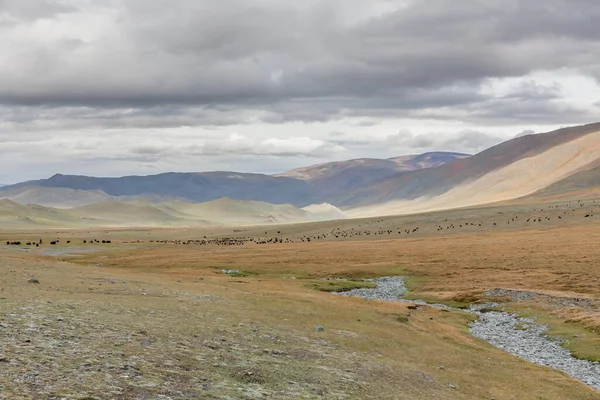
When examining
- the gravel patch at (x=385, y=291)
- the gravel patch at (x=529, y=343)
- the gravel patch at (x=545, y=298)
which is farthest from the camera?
the gravel patch at (x=385, y=291)

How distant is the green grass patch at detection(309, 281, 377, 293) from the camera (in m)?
84.7

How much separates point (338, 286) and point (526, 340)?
38100 mm

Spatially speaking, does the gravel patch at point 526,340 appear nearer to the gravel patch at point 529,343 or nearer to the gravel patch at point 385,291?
the gravel patch at point 529,343

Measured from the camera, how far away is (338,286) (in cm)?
8762

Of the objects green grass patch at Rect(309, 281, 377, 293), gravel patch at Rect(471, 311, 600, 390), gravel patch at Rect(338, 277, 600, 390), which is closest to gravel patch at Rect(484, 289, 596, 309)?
gravel patch at Rect(338, 277, 600, 390)

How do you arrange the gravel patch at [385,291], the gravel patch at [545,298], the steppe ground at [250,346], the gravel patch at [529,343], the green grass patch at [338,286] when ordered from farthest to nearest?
the green grass patch at [338,286], the gravel patch at [385,291], the gravel patch at [545,298], the gravel patch at [529,343], the steppe ground at [250,346]

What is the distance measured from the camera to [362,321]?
47781 mm

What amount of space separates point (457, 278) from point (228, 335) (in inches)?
2748

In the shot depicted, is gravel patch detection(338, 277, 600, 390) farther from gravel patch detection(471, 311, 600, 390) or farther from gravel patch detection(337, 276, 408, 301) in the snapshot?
gravel patch detection(337, 276, 408, 301)

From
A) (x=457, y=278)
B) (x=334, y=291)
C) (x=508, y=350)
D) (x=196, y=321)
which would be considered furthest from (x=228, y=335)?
(x=457, y=278)

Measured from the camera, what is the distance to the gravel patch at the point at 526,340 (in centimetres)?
4162

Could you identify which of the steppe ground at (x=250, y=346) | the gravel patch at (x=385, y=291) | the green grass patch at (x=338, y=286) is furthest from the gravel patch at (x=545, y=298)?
the green grass patch at (x=338, y=286)

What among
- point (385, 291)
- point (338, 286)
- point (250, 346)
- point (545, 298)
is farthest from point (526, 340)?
point (338, 286)

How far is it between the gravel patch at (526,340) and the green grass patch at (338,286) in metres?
8.98
